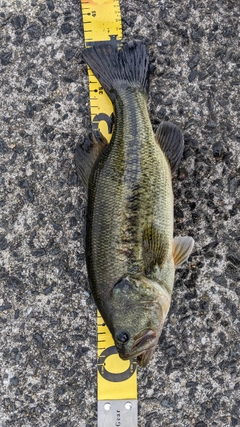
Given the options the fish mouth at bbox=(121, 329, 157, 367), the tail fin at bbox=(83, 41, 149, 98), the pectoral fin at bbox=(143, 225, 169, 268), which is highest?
the tail fin at bbox=(83, 41, 149, 98)

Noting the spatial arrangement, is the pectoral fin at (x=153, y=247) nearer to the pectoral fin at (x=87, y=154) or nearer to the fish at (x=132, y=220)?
the fish at (x=132, y=220)

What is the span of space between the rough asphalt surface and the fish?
0.30 m

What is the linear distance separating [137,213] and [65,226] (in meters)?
0.67

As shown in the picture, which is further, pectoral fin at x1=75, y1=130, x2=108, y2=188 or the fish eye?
pectoral fin at x1=75, y1=130, x2=108, y2=188

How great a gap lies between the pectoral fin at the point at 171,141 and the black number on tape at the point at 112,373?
1250 millimetres

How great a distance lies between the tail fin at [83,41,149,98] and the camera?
282cm

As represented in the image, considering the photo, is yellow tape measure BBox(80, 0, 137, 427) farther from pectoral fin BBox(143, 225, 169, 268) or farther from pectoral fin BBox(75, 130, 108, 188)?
pectoral fin BBox(143, 225, 169, 268)

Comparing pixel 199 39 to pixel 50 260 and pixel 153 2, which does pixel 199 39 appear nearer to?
pixel 153 2

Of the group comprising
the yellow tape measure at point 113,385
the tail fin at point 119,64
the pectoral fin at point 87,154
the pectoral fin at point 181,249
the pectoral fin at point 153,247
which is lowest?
the yellow tape measure at point 113,385

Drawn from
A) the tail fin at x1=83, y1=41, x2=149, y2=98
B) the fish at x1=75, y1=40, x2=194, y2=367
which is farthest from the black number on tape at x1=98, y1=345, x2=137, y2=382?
the tail fin at x1=83, y1=41, x2=149, y2=98

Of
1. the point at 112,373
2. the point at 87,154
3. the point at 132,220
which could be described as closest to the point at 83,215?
the point at 87,154

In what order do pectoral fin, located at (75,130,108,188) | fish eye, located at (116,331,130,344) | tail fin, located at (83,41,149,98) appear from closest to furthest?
fish eye, located at (116,331,130,344) < pectoral fin, located at (75,130,108,188) < tail fin, located at (83,41,149,98)

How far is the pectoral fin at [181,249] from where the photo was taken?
269 cm

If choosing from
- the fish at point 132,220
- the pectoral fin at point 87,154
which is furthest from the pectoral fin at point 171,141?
the pectoral fin at point 87,154
